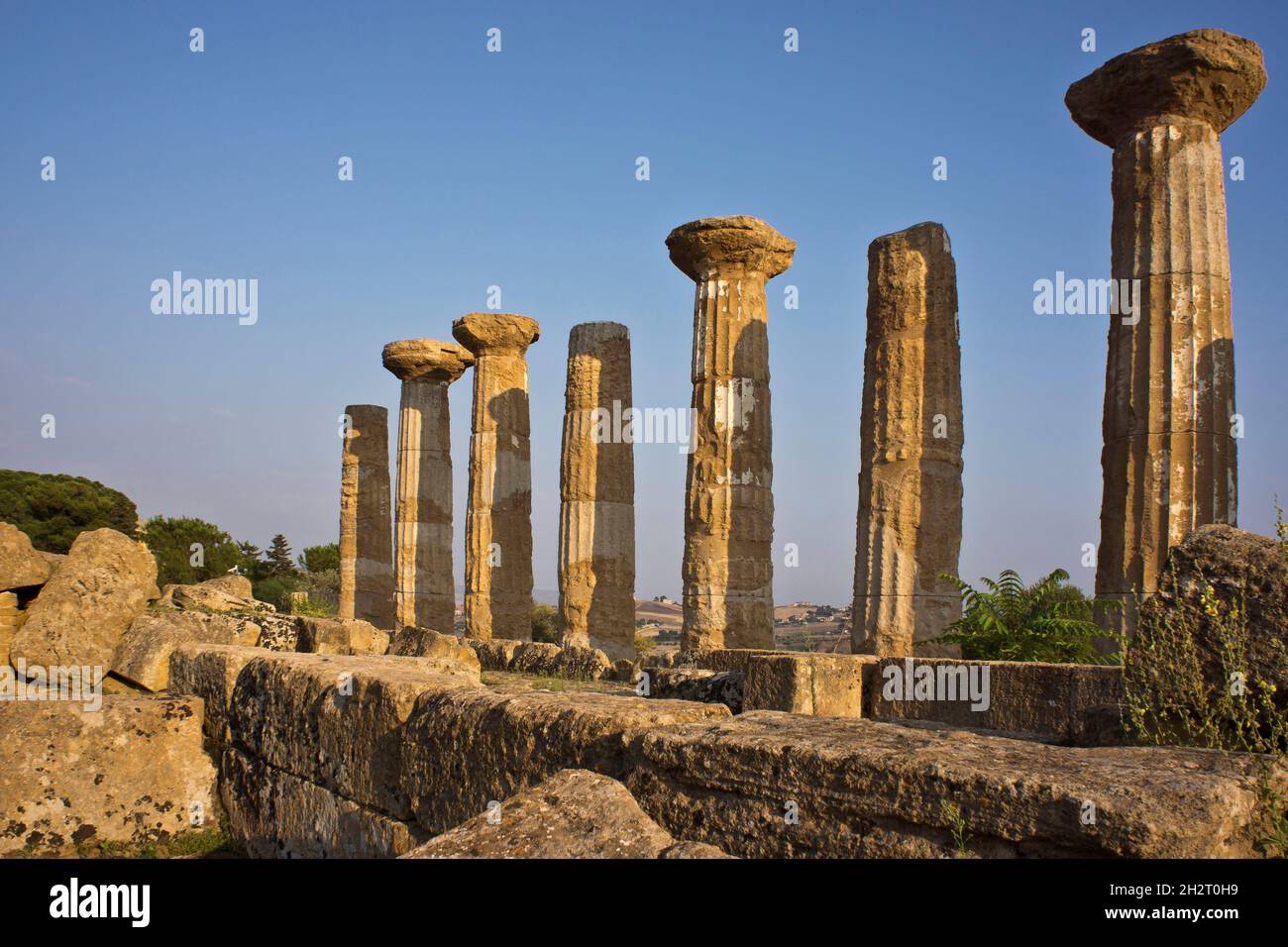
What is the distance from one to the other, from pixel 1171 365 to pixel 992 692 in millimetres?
6332

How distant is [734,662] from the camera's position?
917cm

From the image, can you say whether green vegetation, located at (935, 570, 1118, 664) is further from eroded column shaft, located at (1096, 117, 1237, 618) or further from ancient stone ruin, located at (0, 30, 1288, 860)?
eroded column shaft, located at (1096, 117, 1237, 618)

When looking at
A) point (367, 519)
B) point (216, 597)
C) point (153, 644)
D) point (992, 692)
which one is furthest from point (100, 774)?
point (367, 519)

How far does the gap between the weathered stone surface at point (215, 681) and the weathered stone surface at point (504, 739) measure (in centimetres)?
232

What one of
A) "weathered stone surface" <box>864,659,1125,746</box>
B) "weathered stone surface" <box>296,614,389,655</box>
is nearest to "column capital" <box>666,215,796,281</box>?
"weathered stone surface" <box>296,614,389,655</box>

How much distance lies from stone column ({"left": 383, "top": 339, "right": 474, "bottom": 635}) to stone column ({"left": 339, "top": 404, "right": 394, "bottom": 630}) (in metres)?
1.20

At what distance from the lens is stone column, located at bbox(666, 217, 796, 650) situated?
55.4ft

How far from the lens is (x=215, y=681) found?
680 cm

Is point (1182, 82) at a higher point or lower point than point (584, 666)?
higher

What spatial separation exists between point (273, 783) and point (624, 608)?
1445cm

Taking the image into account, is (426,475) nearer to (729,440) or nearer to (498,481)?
(498,481)

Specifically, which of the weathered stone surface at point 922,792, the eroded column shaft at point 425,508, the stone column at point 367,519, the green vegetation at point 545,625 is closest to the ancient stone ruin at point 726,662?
the weathered stone surface at point 922,792

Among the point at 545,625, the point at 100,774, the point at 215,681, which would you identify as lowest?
the point at 545,625
